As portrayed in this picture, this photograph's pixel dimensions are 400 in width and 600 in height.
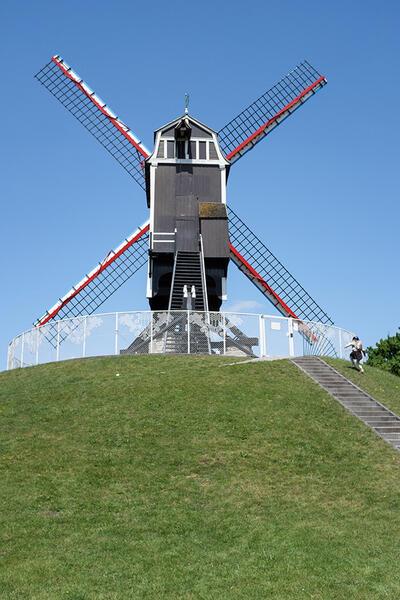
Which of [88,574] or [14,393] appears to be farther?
[14,393]

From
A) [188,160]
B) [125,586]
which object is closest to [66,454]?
[125,586]

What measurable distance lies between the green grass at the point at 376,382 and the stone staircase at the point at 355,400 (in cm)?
53

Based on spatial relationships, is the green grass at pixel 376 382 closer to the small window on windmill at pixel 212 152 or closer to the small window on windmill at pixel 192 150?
the small window on windmill at pixel 212 152

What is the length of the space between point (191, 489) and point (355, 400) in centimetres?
1030

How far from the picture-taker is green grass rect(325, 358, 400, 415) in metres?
29.6

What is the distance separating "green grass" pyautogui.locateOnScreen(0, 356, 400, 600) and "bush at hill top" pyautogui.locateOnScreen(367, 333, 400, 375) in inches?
1410

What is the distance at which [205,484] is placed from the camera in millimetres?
20781

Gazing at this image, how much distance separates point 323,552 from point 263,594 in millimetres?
2514

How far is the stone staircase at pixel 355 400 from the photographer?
2582 cm

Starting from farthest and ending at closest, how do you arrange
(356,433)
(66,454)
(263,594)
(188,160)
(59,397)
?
1. (188,160)
2. (59,397)
3. (356,433)
4. (66,454)
5. (263,594)

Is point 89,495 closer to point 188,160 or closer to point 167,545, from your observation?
point 167,545

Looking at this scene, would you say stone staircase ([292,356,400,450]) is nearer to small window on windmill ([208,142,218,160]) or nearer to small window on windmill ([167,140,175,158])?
small window on windmill ([208,142,218,160])

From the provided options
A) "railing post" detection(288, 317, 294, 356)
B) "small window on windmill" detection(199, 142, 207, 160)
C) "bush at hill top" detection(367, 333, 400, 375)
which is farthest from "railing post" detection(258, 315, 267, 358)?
"bush at hill top" detection(367, 333, 400, 375)

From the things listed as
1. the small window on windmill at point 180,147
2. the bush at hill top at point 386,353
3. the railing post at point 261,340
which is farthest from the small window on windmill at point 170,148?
the bush at hill top at point 386,353
